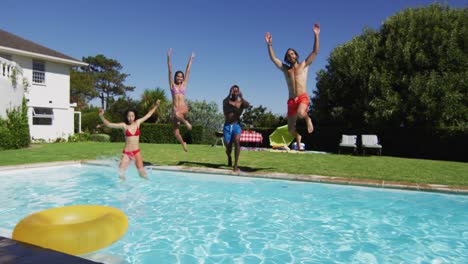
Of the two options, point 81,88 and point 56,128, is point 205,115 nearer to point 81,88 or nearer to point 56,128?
point 56,128

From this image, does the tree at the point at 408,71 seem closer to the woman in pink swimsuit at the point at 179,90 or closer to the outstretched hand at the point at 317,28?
the outstretched hand at the point at 317,28

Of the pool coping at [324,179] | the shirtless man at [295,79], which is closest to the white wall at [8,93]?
the pool coping at [324,179]

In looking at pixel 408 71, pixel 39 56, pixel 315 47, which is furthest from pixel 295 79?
pixel 39 56

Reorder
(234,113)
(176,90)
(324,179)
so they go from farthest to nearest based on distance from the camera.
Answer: (234,113)
(176,90)
(324,179)

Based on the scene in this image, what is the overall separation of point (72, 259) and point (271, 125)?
80.0ft

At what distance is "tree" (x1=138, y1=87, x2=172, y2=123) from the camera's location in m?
29.6

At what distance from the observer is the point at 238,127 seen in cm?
975

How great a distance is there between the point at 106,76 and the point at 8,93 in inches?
1627

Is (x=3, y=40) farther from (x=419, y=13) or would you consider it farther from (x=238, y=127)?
(x=419, y=13)

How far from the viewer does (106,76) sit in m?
55.8

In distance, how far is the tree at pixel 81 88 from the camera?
160 feet

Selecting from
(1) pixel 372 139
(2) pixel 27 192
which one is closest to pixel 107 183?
(2) pixel 27 192

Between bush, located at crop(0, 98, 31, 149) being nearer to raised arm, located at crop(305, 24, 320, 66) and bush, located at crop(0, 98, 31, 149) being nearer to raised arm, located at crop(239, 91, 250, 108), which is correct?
raised arm, located at crop(239, 91, 250, 108)

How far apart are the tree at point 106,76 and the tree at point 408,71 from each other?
44310mm
